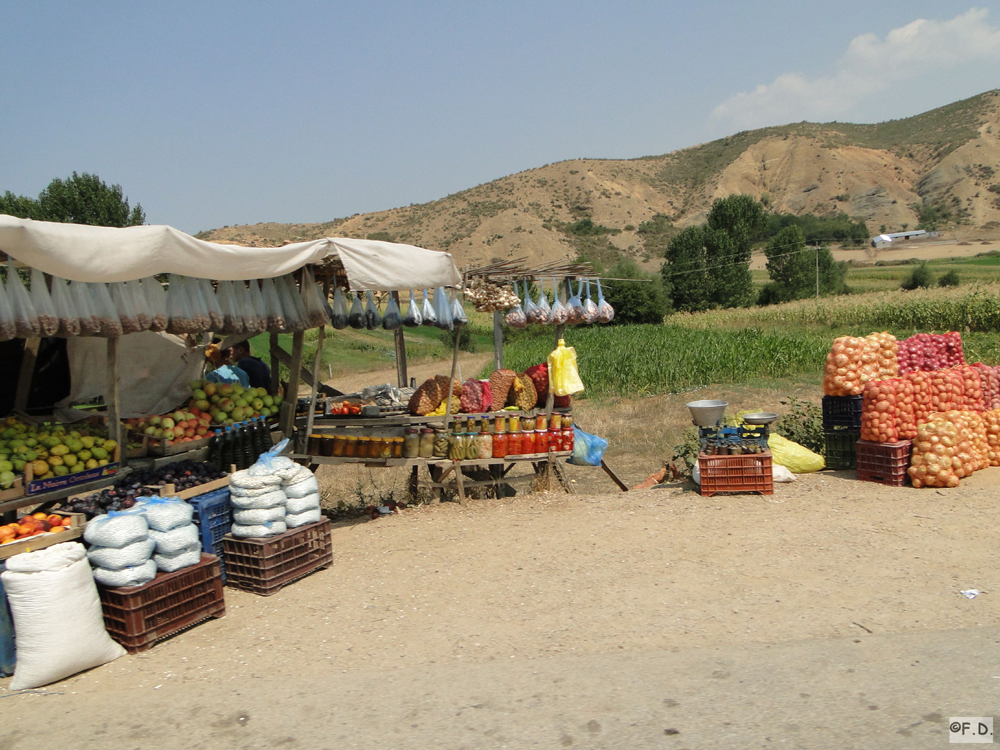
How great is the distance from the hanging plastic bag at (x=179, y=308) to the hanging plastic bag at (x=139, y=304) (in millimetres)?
220

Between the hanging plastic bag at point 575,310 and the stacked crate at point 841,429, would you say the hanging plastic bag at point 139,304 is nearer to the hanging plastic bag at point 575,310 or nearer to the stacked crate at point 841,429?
the hanging plastic bag at point 575,310

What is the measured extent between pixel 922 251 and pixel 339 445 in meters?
62.5

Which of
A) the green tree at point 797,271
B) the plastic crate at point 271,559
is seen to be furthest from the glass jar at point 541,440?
the green tree at point 797,271

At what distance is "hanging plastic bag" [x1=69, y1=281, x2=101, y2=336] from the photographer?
18.6ft

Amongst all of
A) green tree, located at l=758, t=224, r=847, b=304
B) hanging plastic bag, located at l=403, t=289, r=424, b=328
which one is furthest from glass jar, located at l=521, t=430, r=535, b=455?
green tree, located at l=758, t=224, r=847, b=304

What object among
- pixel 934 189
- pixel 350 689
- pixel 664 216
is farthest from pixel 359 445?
Result: pixel 934 189

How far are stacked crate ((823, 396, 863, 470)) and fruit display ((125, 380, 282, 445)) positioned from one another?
7196 mm

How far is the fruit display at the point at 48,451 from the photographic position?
596 cm

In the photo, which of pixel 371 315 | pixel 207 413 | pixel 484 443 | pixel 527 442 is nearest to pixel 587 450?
pixel 527 442

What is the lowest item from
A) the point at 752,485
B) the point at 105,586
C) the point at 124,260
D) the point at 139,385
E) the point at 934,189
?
the point at 752,485

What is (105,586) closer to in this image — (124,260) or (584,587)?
(124,260)

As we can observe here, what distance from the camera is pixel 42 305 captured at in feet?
17.8

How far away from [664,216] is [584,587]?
84348 mm

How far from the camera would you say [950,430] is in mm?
8039
